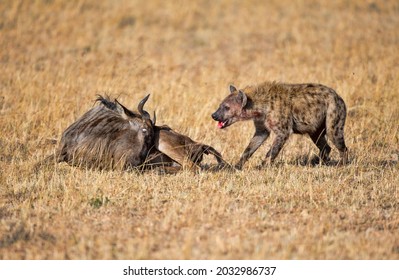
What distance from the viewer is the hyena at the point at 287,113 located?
8891 millimetres

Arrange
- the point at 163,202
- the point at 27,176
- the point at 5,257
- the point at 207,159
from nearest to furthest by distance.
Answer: the point at 5,257 < the point at 163,202 < the point at 27,176 < the point at 207,159

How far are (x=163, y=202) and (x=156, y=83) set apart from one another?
18.9 ft

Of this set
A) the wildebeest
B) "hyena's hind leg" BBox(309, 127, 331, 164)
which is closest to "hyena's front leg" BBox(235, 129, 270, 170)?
the wildebeest

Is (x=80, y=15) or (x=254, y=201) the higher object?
(x=80, y=15)

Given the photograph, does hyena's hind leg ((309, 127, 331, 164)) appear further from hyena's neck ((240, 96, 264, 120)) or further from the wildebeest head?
the wildebeest head

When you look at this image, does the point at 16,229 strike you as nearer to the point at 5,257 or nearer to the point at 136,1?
the point at 5,257

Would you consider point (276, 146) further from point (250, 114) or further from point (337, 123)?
point (337, 123)

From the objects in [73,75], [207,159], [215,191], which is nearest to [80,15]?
[73,75]

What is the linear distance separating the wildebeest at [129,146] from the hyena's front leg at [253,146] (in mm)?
390

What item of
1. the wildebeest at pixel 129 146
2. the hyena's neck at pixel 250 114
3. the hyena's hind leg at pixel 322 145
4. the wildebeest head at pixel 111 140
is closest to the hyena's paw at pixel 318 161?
the hyena's hind leg at pixel 322 145

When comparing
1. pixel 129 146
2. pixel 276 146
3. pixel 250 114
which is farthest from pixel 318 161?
pixel 129 146

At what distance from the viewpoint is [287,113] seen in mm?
8914

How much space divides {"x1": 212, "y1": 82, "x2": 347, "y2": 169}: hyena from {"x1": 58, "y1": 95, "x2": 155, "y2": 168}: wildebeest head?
1.17 metres

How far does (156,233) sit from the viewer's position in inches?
259
